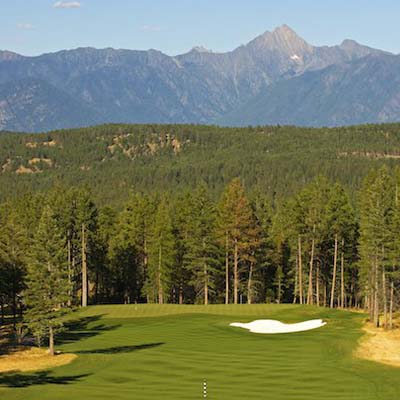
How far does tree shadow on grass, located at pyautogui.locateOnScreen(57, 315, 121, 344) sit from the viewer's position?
213 feet

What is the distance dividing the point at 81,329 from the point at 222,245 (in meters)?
26.7

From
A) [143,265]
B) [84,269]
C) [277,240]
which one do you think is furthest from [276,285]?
[84,269]

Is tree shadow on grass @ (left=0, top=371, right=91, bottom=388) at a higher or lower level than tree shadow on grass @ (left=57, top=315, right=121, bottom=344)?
lower

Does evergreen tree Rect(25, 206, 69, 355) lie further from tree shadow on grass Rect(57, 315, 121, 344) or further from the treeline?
the treeline

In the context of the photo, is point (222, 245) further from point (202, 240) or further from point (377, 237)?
point (377, 237)

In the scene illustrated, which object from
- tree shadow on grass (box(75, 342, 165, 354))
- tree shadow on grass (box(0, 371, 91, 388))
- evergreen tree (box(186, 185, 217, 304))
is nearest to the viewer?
tree shadow on grass (box(0, 371, 91, 388))

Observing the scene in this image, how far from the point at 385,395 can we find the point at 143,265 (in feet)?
222

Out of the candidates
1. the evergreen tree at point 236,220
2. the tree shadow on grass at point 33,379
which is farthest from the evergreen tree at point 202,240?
the tree shadow on grass at point 33,379

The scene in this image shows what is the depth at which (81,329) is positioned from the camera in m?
70.0

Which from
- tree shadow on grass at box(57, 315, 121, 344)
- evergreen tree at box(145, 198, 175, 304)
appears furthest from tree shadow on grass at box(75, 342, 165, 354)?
evergreen tree at box(145, 198, 175, 304)

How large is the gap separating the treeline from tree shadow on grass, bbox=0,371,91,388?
2623 cm

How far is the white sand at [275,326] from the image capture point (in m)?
66.8

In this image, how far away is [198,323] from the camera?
69.9m

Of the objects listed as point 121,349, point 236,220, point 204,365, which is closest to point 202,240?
point 236,220
